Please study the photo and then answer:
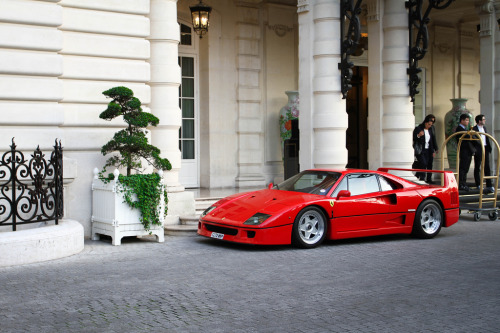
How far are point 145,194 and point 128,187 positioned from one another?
30cm

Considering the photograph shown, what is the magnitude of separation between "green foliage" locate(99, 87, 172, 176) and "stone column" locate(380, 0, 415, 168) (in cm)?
644

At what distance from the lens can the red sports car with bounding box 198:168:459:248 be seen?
396 inches

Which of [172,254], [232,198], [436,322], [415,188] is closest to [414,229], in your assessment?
[415,188]

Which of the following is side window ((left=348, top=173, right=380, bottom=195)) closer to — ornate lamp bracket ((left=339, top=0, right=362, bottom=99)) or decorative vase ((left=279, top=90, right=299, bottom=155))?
ornate lamp bracket ((left=339, top=0, right=362, bottom=99))

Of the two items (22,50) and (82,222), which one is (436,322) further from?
(22,50)

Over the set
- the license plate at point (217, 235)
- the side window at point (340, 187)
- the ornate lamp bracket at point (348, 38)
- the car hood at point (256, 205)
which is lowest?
the license plate at point (217, 235)

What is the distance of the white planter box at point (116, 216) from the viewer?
35.5ft

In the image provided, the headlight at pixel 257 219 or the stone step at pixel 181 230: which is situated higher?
the headlight at pixel 257 219

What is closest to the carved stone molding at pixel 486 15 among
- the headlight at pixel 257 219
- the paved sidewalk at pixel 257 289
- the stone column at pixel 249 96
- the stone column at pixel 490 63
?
the stone column at pixel 490 63

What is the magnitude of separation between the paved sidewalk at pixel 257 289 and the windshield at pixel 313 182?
3.17 ft

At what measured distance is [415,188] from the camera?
11.6 meters

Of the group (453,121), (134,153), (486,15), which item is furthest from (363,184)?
(453,121)

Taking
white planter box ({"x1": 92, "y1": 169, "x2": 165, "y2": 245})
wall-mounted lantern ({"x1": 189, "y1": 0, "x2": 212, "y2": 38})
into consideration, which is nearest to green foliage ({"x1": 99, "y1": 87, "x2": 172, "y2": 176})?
white planter box ({"x1": 92, "y1": 169, "x2": 165, "y2": 245})

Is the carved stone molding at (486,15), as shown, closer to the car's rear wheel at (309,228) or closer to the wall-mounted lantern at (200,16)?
the wall-mounted lantern at (200,16)
